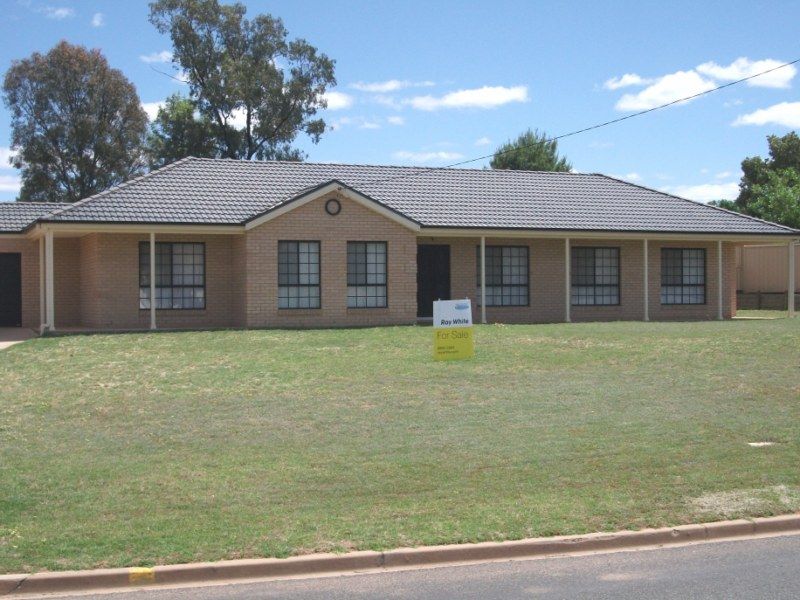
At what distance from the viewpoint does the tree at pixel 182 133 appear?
169 feet

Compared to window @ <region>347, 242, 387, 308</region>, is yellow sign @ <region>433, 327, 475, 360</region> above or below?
below

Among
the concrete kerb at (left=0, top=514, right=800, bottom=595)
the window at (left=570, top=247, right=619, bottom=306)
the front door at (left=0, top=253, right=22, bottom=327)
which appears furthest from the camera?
the window at (left=570, top=247, right=619, bottom=306)

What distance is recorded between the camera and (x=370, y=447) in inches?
425

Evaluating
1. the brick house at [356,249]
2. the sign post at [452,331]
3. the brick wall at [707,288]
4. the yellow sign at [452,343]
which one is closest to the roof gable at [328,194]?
the brick house at [356,249]

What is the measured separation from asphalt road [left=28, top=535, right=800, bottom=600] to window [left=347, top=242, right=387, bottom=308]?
17.0 m

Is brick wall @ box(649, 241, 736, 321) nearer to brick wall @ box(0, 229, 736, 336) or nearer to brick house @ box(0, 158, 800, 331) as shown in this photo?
brick house @ box(0, 158, 800, 331)

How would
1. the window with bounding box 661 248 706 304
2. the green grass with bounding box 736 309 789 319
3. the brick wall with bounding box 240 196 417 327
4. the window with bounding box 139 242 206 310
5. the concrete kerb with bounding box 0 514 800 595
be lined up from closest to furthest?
the concrete kerb with bounding box 0 514 800 595, the brick wall with bounding box 240 196 417 327, the window with bounding box 139 242 206 310, the window with bounding box 661 248 706 304, the green grass with bounding box 736 309 789 319

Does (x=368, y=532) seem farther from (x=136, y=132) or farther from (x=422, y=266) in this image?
(x=136, y=132)

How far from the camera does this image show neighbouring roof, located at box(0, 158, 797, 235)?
2381cm

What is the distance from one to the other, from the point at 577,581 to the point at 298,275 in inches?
683

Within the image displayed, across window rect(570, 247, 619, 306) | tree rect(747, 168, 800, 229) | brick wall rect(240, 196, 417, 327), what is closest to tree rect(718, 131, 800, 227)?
tree rect(747, 168, 800, 229)

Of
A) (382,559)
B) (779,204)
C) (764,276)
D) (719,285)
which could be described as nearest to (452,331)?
(382,559)

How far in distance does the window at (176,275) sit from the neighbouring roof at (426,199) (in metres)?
1.19

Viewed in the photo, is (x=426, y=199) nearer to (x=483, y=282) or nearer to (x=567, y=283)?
(x=483, y=282)
